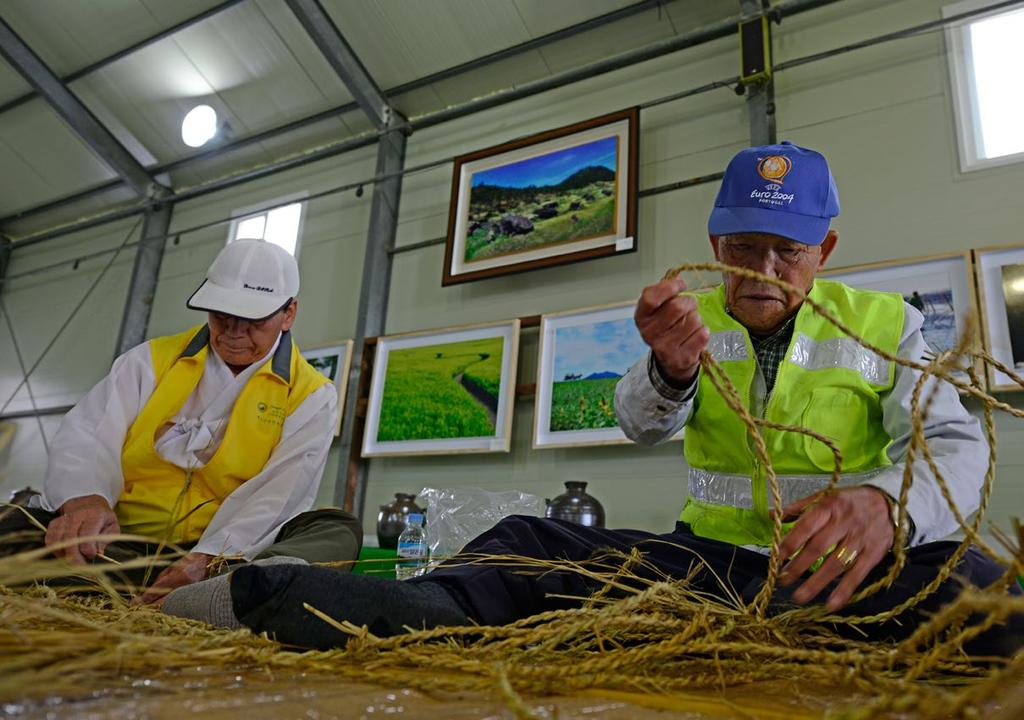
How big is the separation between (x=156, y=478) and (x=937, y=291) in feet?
8.32

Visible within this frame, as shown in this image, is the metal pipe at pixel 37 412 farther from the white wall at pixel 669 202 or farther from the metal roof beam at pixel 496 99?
the white wall at pixel 669 202

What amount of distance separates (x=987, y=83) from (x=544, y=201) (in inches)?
73.0

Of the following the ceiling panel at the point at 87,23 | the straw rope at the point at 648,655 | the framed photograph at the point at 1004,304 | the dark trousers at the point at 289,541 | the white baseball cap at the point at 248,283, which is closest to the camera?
the straw rope at the point at 648,655

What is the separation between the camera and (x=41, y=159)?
5.38 metres

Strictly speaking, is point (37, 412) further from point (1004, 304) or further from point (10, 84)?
point (1004, 304)

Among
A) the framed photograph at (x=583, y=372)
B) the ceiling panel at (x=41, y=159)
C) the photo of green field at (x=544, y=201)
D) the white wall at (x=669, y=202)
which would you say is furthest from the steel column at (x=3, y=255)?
the framed photograph at (x=583, y=372)

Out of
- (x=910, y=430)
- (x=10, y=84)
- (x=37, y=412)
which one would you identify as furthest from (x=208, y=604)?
(x=37, y=412)

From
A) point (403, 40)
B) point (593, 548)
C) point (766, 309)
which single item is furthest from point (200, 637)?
point (403, 40)

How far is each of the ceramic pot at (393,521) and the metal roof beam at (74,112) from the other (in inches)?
142

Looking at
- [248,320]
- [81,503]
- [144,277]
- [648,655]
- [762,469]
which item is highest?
[144,277]

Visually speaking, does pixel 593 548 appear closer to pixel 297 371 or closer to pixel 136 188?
pixel 297 371

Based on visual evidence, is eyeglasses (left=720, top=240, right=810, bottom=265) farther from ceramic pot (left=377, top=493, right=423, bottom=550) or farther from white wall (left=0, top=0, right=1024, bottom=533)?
ceramic pot (left=377, top=493, right=423, bottom=550)

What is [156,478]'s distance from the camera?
168cm

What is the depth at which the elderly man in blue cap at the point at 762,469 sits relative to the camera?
750mm
